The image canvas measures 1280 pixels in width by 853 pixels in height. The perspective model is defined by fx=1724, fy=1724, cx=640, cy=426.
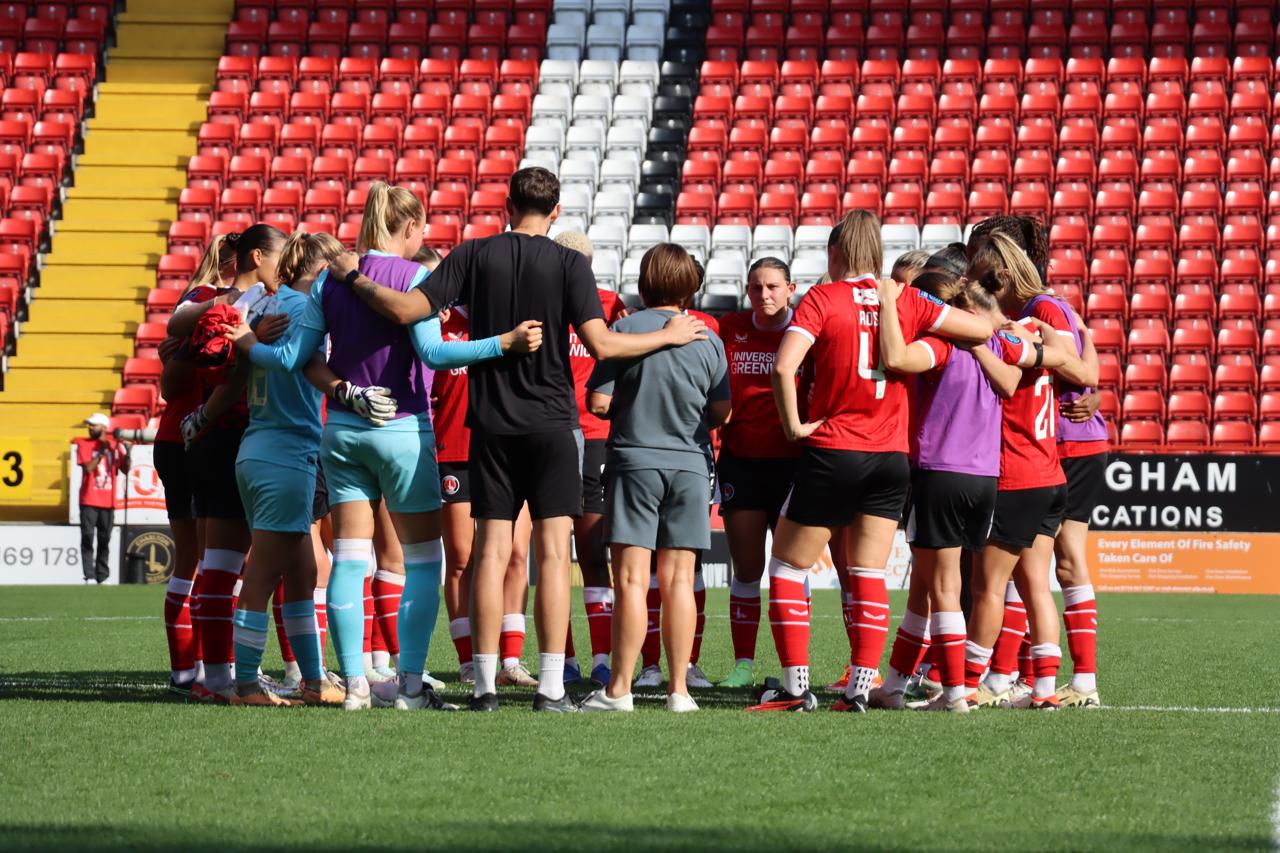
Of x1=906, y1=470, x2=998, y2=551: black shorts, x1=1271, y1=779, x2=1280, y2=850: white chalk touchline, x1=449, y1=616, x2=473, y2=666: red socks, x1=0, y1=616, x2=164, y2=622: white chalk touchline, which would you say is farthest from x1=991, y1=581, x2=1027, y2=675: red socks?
x1=0, y1=616, x2=164, y2=622: white chalk touchline

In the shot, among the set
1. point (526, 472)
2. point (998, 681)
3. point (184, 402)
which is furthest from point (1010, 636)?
point (184, 402)

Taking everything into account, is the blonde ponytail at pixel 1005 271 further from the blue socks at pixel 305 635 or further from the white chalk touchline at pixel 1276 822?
the blue socks at pixel 305 635

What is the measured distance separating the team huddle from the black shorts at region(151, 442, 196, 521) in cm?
32

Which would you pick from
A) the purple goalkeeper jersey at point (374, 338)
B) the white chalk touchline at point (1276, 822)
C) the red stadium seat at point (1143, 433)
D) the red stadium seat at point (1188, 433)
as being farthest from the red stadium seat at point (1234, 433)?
the white chalk touchline at point (1276, 822)

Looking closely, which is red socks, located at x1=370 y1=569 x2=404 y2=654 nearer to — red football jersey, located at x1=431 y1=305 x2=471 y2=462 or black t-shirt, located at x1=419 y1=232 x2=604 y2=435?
red football jersey, located at x1=431 y1=305 x2=471 y2=462

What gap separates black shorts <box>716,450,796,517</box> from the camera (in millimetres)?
7449

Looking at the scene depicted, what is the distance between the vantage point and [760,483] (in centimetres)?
745

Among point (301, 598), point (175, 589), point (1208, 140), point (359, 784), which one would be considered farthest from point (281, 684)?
point (1208, 140)

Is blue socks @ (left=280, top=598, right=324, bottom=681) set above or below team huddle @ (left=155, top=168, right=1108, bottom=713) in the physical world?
below

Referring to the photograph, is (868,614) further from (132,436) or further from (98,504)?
(132,436)

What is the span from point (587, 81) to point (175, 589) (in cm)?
1824

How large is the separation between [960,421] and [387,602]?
2.83 m

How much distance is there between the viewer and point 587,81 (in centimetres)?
2470

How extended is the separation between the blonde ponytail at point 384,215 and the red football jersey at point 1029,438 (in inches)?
95.1
